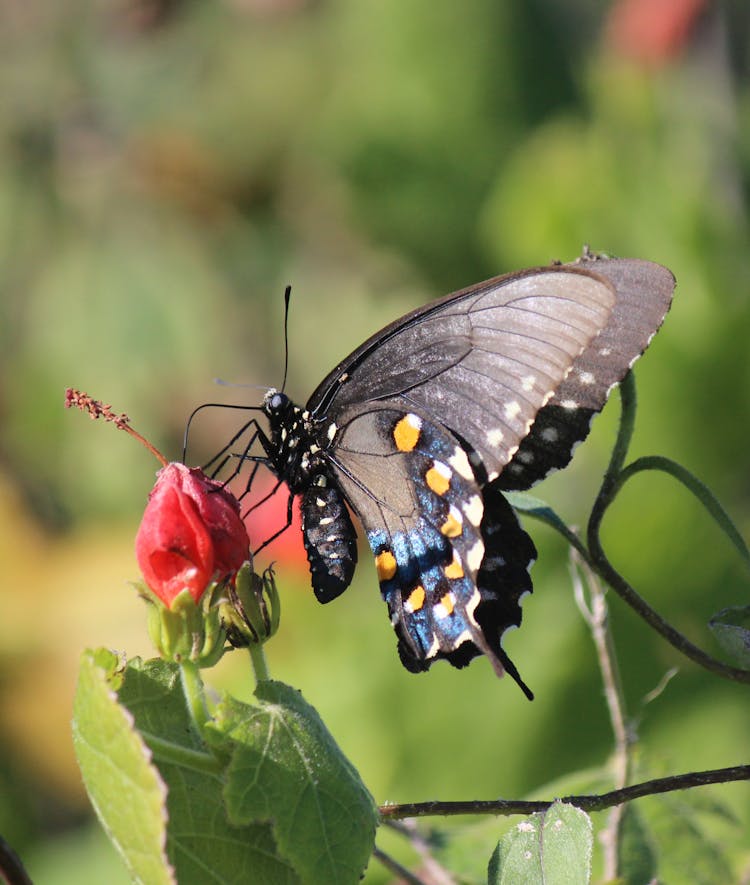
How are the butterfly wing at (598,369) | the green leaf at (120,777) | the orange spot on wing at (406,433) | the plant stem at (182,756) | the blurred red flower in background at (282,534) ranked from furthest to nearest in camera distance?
the blurred red flower in background at (282,534), the orange spot on wing at (406,433), the butterfly wing at (598,369), the plant stem at (182,756), the green leaf at (120,777)

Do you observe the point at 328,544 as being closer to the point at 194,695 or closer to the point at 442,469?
the point at 442,469

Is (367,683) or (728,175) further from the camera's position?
(728,175)

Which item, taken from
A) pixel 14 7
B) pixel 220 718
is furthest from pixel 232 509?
pixel 14 7

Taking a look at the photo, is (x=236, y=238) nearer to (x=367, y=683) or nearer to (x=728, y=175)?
(x=728, y=175)

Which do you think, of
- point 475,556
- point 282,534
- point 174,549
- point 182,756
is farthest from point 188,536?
point 282,534

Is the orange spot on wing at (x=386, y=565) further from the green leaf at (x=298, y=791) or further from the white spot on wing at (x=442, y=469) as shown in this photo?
the green leaf at (x=298, y=791)

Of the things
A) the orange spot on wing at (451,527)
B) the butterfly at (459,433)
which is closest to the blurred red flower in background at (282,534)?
the butterfly at (459,433)

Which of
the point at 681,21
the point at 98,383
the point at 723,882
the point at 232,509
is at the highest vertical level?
the point at 681,21
